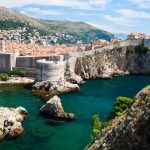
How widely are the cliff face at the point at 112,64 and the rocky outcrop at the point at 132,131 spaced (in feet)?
263

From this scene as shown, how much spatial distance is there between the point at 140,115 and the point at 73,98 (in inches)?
2182

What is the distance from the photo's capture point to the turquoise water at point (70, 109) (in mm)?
39925

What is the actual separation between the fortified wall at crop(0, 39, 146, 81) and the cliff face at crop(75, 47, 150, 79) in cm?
253

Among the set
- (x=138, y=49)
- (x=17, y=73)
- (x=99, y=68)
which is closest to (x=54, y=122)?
(x=17, y=73)

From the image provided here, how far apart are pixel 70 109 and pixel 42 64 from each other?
75.8ft

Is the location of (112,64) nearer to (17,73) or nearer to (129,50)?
(129,50)

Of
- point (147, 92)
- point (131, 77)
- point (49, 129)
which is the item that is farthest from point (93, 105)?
point (147, 92)

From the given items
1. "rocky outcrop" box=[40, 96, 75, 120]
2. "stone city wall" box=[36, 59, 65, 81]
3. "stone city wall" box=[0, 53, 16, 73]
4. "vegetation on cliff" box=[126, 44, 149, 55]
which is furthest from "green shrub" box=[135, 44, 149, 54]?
"rocky outcrop" box=[40, 96, 75, 120]

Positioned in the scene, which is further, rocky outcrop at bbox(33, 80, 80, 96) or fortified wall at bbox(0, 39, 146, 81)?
fortified wall at bbox(0, 39, 146, 81)

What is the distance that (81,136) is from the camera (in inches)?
1698

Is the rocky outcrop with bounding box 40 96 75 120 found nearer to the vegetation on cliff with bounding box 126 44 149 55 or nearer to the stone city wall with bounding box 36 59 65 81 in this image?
the stone city wall with bounding box 36 59 65 81

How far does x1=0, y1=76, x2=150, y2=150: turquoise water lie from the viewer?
3992cm

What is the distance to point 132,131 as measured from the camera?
1138cm

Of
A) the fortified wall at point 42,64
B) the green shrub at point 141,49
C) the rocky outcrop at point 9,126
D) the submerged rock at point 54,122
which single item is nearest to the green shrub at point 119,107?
the submerged rock at point 54,122
